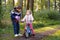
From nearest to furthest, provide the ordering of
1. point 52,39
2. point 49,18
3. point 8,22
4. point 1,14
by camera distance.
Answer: point 52,39 < point 1,14 < point 8,22 < point 49,18

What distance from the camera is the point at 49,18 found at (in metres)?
24.3

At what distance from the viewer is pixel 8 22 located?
55.4 feet

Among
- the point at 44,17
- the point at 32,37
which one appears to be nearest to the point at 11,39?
the point at 32,37

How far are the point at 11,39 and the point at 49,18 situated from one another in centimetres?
1322

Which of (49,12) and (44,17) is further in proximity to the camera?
(49,12)

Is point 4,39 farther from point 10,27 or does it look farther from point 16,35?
point 10,27

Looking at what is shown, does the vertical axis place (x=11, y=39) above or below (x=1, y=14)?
below

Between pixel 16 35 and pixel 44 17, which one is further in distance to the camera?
pixel 44 17

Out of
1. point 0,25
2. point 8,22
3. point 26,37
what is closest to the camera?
point 26,37

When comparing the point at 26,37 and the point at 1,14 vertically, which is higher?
the point at 1,14

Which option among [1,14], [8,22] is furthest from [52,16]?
[1,14]

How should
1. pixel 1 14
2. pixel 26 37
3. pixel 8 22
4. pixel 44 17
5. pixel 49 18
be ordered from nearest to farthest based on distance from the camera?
pixel 26 37 < pixel 1 14 < pixel 8 22 < pixel 44 17 < pixel 49 18

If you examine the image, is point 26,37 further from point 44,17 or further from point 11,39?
point 44,17

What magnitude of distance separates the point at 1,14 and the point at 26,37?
347 centimetres
